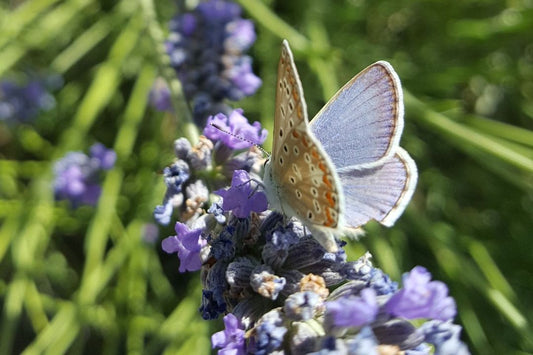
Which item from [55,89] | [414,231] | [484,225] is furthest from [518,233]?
[55,89]

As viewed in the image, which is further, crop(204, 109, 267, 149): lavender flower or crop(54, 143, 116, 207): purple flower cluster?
crop(54, 143, 116, 207): purple flower cluster

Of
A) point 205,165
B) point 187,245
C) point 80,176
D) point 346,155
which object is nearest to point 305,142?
point 346,155

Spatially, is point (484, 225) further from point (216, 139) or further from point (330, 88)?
point (216, 139)

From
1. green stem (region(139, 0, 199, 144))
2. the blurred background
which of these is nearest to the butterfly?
green stem (region(139, 0, 199, 144))

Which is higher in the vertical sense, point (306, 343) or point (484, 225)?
point (306, 343)

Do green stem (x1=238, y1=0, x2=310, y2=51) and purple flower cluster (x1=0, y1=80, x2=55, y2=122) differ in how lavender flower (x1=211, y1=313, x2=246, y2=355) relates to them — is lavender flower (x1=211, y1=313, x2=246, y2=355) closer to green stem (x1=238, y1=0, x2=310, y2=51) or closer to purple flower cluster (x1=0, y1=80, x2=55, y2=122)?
green stem (x1=238, y1=0, x2=310, y2=51)

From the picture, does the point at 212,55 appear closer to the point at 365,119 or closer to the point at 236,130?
the point at 236,130

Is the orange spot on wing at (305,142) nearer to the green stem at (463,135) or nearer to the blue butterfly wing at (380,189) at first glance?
the blue butterfly wing at (380,189)
